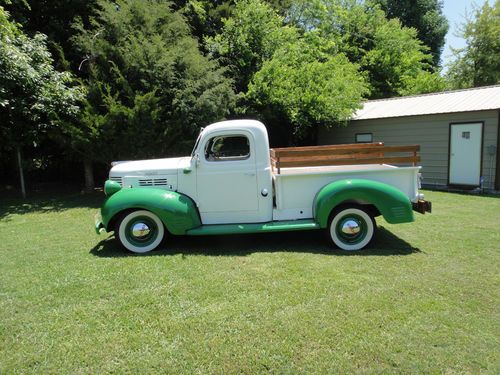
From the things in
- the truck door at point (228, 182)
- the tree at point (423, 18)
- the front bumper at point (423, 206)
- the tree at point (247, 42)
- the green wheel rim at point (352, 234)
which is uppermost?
the tree at point (423, 18)

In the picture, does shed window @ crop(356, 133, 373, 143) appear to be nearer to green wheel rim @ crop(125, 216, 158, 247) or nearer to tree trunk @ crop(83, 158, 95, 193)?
tree trunk @ crop(83, 158, 95, 193)

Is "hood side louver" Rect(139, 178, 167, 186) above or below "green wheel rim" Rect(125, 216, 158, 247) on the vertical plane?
above

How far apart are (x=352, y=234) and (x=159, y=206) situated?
2.94 metres

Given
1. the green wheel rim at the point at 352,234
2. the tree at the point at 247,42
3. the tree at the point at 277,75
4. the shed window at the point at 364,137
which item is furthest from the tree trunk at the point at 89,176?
the shed window at the point at 364,137

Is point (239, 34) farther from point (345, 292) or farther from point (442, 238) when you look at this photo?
point (345, 292)

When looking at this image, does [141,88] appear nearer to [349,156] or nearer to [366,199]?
[349,156]

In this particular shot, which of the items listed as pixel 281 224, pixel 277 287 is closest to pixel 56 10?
pixel 281 224

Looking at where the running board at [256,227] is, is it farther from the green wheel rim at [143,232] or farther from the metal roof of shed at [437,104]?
the metal roof of shed at [437,104]

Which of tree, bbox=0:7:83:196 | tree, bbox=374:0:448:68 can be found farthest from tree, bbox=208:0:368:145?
tree, bbox=374:0:448:68

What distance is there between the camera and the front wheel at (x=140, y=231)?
5.50m

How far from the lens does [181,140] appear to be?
34.4ft

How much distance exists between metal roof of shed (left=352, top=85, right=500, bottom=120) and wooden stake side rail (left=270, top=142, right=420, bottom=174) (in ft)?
23.3

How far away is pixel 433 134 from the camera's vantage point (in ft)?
40.5

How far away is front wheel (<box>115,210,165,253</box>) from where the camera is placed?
5500 mm
